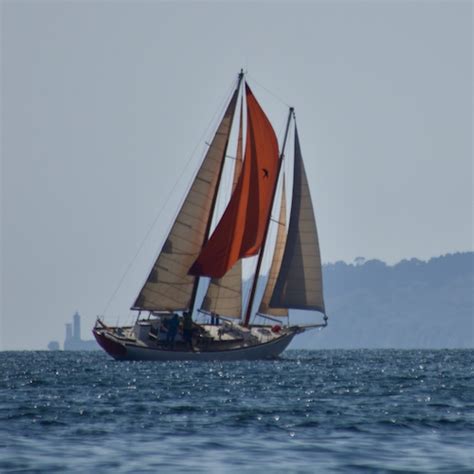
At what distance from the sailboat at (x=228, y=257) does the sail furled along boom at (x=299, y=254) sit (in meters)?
0.07

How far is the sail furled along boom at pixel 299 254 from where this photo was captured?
95.8 m

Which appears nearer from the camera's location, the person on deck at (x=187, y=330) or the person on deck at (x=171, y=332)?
the person on deck at (x=171, y=332)

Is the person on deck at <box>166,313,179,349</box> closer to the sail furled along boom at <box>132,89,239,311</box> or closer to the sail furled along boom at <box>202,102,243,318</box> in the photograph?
the sail furled along boom at <box>132,89,239,311</box>

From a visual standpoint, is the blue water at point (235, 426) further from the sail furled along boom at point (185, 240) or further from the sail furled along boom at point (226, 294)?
the sail furled along boom at point (226, 294)

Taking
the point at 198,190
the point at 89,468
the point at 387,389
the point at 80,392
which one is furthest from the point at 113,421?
the point at 198,190

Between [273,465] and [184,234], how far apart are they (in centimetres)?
5920

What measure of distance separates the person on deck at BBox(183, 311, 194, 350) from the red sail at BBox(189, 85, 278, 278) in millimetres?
2940

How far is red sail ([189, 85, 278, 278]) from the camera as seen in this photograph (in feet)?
301

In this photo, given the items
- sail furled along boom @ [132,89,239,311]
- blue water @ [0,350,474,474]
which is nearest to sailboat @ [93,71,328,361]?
sail furled along boom @ [132,89,239,311]

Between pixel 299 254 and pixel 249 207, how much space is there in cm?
497

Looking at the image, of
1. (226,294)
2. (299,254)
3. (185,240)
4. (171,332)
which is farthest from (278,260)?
(171,332)

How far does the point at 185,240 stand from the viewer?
302 ft

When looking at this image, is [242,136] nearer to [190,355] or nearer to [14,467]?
[190,355]

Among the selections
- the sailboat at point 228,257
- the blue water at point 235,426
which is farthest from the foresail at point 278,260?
the blue water at point 235,426
